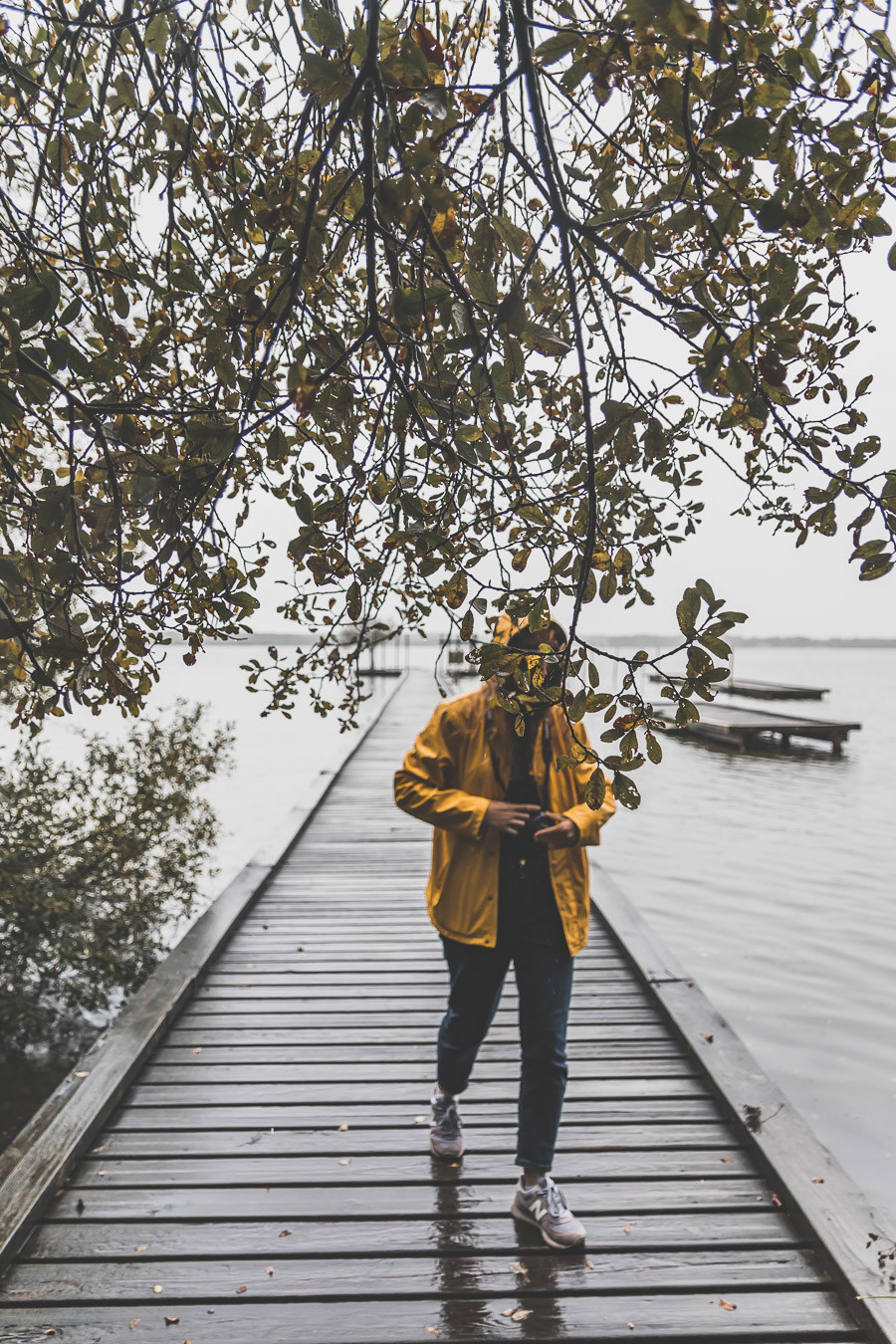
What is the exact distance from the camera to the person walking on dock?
2586 mm

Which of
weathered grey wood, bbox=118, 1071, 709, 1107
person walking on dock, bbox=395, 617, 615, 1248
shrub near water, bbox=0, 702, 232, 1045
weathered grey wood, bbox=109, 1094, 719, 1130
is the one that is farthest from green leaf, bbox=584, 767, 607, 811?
shrub near water, bbox=0, 702, 232, 1045

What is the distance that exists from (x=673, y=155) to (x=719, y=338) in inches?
65.6

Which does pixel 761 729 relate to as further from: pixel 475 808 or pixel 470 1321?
pixel 470 1321

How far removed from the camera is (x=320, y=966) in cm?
496

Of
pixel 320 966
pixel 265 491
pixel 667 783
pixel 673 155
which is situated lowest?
pixel 667 783

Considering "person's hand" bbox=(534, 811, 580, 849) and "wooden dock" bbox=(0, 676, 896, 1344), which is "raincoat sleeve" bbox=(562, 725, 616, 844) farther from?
"wooden dock" bbox=(0, 676, 896, 1344)

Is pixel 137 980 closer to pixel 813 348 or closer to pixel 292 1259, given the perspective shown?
pixel 292 1259

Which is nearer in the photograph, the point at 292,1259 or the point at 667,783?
the point at 292,1259

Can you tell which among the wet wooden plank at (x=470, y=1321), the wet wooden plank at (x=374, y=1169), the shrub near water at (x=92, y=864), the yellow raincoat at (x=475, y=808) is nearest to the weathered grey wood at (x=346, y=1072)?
the wet wooden plank at (x=374, y=1169)

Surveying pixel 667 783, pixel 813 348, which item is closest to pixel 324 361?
pixel 813 348

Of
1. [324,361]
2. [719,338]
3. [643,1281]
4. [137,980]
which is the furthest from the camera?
[137,980]

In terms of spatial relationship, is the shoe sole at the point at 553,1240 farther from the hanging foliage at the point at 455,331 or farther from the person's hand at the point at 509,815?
the hanging foliage at the point at 455,331

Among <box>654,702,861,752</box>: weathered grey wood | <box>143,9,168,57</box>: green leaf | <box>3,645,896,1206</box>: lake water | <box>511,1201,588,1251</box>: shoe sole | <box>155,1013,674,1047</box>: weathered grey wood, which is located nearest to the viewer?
<box>143,9,168,57</box>: green leaf

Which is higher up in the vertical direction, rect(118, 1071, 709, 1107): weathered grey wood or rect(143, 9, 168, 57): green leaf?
rect(143, 9, 168, 57): green leaf
